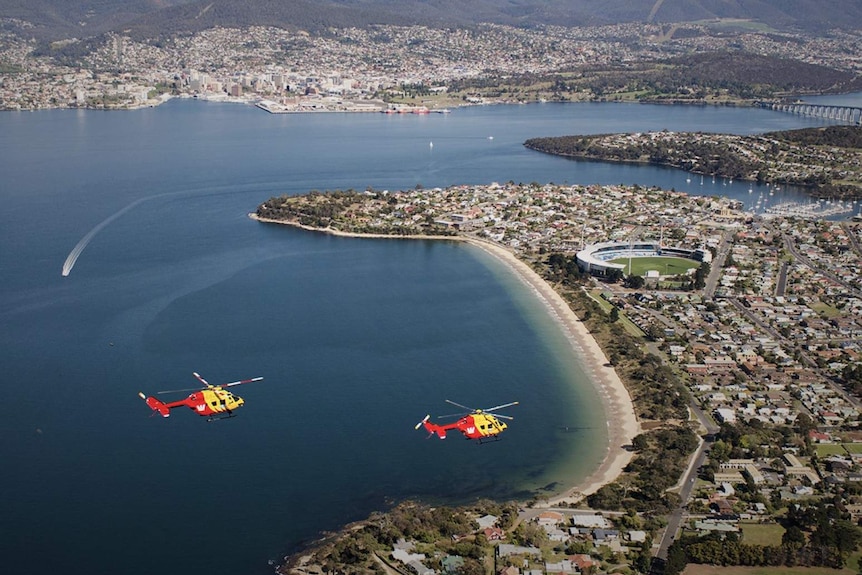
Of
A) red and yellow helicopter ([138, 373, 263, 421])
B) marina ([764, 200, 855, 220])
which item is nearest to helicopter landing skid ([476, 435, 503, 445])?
red and yellow helicopter ([138, 373, 263, 421])

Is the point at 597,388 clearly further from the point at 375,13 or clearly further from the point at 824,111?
the point at 375,13

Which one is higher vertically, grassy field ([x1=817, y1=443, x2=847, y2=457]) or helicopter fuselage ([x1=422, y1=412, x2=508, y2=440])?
helicopter fuselage ([x1=422, y1=412, x2=508, y2=440])

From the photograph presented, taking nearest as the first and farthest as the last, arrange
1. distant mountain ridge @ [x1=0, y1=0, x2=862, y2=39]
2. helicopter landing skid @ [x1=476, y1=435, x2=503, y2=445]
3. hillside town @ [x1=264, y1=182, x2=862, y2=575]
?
hillside town @ [x1=264, y1=182, x2=862, y2=575]
helicopter landing skid @ [x1=476, y1=435, x2=503, y2=445]
distant mountain ridge @ [x1=0, y1=0, x2=862, y2=39]

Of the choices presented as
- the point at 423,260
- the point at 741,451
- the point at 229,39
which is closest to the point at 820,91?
the point at 229,39

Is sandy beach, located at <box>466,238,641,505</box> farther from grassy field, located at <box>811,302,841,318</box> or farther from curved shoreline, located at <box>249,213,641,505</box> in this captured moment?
grassy field, located at <box>811,302,841,318</box>

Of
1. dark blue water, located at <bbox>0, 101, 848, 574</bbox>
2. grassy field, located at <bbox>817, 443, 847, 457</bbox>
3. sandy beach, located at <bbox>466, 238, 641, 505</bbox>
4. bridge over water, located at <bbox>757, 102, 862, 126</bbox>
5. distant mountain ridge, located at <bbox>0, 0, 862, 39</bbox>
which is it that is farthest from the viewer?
distant mountain ridge, located at <bbox>0, 0, 862, 39</bbox>

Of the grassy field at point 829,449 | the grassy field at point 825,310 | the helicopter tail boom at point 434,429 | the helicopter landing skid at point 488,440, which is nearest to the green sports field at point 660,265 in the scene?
the grassy field at point 825,310

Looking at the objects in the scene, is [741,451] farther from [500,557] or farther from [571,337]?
[571,337]
